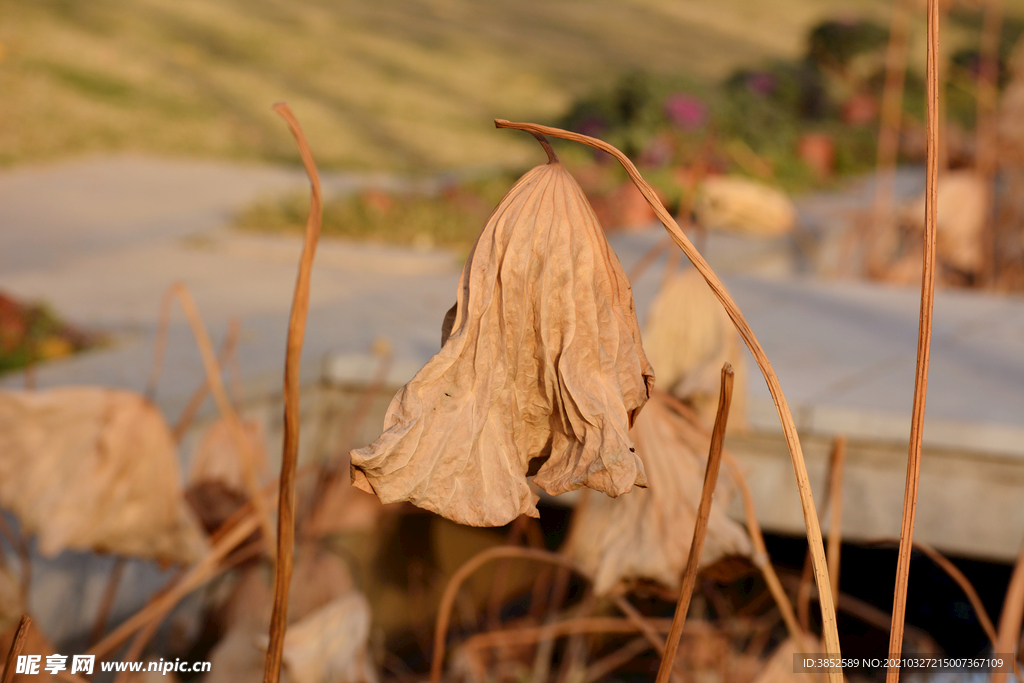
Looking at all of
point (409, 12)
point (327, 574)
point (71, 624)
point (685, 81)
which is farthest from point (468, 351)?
point (409, 12)

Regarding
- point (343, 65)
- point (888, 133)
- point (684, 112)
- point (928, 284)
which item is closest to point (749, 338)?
point (928, 284)

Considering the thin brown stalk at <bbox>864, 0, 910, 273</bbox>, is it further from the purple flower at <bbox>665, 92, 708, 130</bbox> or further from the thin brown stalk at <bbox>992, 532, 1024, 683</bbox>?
the purple flower at <bbox>665, 92, 708, 130</bbox>

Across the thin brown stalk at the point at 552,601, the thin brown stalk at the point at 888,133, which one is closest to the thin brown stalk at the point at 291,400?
the thin brown stalk at the point at 552,601

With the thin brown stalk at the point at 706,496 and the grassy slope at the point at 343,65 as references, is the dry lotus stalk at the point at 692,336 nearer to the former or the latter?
the thin brown stalk at the point at 706,496

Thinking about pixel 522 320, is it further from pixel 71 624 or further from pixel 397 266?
pixel 397 266

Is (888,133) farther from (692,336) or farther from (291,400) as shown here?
(291,400)
